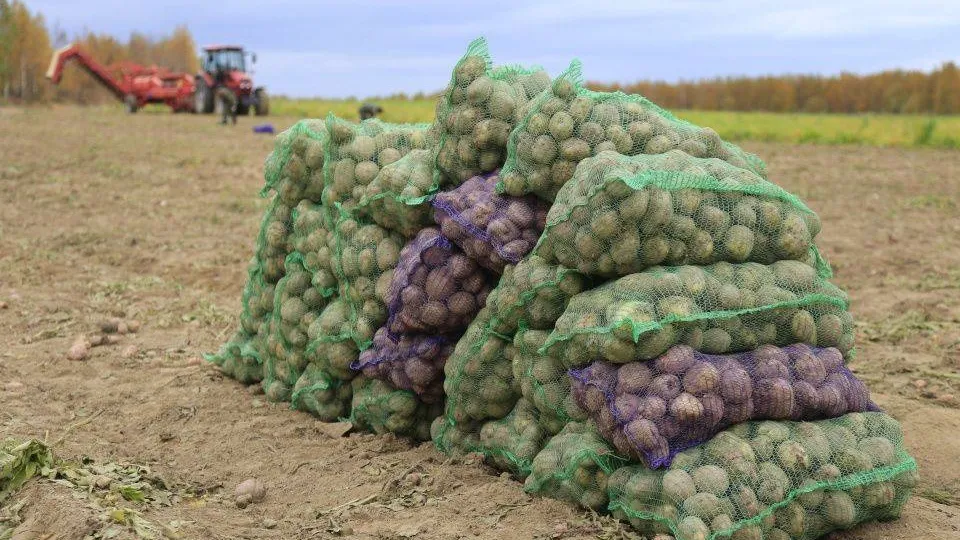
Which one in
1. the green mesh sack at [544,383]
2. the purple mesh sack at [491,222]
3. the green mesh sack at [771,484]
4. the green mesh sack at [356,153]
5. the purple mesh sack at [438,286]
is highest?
the green mesh sack at [356,153]

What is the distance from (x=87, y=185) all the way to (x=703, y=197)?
442 inches

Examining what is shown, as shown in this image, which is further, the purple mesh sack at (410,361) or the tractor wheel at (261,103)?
the tractor wheel at (261,103)

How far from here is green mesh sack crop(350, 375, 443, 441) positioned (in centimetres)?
487

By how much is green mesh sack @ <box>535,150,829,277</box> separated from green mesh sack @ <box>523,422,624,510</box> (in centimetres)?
61

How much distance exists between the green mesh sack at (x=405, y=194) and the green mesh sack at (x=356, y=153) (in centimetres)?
16

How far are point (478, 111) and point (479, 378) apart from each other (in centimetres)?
111

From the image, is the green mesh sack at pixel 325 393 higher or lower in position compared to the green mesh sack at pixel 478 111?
lower

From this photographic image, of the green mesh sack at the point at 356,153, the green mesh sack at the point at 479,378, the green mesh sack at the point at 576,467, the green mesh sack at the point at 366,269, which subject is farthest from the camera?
the green mesh sack at the point at 356,153

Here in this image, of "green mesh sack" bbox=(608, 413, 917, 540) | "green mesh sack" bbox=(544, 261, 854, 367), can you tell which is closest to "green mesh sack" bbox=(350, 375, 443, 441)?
"green mesh sack" bbox=(544, 261, 854, 367)

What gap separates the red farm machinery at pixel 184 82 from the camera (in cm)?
2892

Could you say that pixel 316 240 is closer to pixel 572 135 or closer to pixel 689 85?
pixel 572 135

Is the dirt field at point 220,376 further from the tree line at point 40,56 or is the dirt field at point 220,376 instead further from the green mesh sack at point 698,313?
the tree line at point 40,56

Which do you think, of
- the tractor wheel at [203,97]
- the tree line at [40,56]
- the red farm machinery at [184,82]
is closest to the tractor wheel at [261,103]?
the red farm machinery at [184,82]

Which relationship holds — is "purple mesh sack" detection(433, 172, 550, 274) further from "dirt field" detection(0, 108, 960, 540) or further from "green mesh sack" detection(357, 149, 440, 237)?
"dirt field" detection(0, 108, 960, 540)
